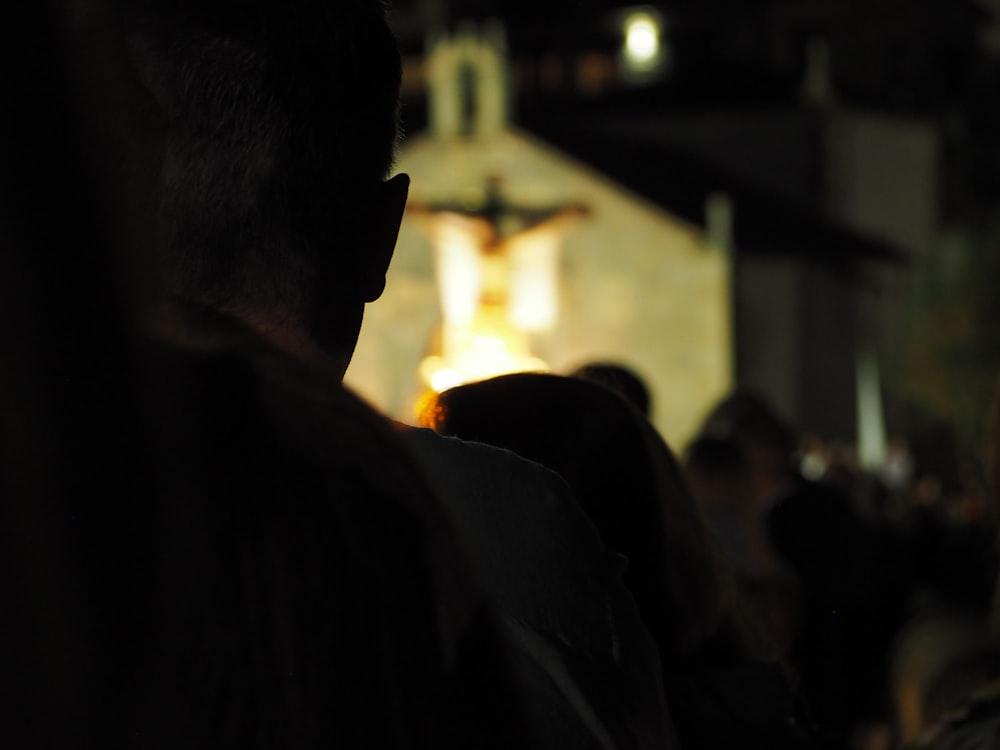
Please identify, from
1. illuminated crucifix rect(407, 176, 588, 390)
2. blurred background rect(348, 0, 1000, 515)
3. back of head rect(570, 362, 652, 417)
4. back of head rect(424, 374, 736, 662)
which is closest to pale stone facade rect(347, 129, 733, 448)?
blurred background rect(348, 0, 1000, 515)

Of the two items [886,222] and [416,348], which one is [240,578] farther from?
[886,222]

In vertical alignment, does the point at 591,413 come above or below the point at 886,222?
below

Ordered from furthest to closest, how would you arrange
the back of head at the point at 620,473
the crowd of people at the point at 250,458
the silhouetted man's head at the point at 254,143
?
1. the back of head at the point at 620,473
2. the silhouetted man's head at the point at 254,143
3. the crowd of people at the point at 250,458

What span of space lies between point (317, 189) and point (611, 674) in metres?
0.41

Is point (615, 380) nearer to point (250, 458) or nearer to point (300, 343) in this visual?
point (300, 343)

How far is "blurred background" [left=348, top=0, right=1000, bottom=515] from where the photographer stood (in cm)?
2728

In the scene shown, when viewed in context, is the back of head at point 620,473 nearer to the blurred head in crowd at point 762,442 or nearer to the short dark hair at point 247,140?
the short dark hair at point 247,140

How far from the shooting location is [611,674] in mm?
1235

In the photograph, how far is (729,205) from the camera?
30891mm

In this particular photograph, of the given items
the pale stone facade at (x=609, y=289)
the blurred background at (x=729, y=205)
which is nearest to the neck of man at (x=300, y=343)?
the blurred background at (x=729, y=205)

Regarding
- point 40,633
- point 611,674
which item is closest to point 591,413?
point 611,674

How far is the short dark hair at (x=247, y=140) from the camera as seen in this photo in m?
1.14

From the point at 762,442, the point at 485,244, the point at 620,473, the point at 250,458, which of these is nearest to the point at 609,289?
the point at 485,244

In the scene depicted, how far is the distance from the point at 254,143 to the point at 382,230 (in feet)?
0.41
